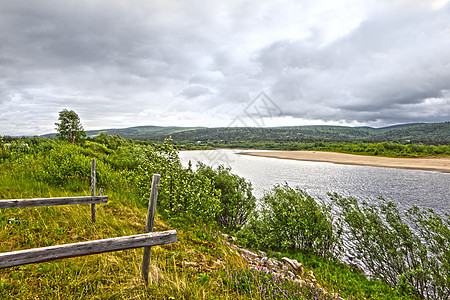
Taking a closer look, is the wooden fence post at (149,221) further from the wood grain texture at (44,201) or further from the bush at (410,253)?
the bush at (410,253)

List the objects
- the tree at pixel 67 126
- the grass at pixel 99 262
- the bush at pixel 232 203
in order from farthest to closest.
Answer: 1. the tree at pixel 67 126
2. the bush at pixel 232 203
3. the grass at pixel 99 262

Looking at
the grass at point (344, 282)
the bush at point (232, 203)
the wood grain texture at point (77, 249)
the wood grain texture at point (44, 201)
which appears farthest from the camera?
the bush at point (232, 203)

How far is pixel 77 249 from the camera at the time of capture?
3.24 metres

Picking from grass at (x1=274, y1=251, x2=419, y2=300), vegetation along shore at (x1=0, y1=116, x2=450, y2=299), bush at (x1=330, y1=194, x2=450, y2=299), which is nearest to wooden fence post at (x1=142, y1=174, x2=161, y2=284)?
vegetation along shore at (x1=0, y1=116, x2=450, y2=299)

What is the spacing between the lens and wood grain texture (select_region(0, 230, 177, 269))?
2.82 meters

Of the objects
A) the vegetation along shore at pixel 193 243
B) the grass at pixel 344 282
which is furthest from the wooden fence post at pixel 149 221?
the grass at pixel 344 282

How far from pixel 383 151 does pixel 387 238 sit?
94.1 metres

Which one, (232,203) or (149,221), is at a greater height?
(149,221)

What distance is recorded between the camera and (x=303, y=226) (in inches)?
422

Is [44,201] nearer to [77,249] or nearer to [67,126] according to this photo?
[77,249]

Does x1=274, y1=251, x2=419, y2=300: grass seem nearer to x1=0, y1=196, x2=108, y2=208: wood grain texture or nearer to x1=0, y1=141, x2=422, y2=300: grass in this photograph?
x1=0, y1=141, x2=422, y2=300: grass

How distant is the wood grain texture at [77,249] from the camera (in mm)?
2820

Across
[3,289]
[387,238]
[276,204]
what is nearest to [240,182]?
[276,204]

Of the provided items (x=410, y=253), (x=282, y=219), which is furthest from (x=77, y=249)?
(x=410, y=253)
